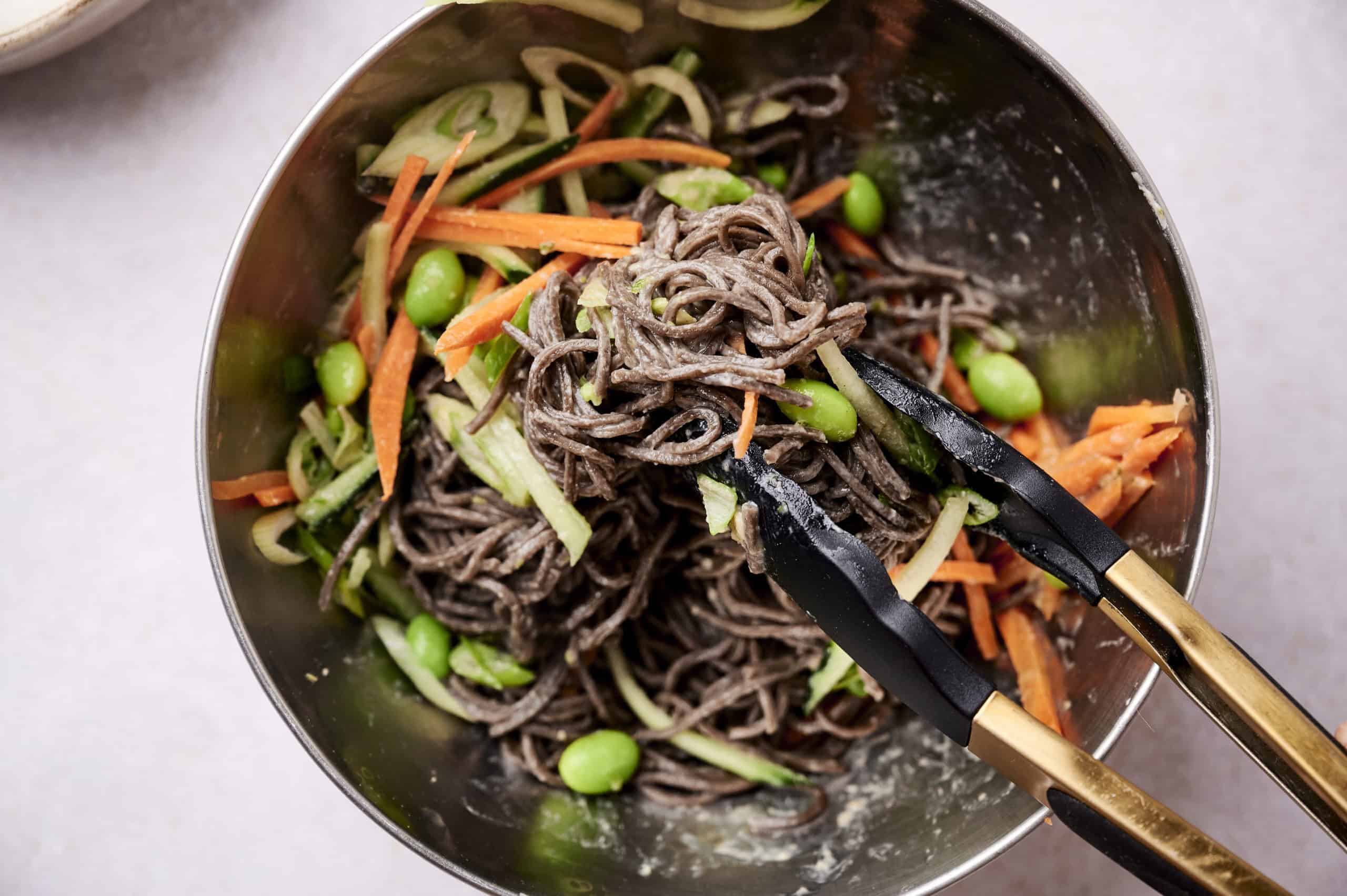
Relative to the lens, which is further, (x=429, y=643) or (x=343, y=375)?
(x=429, y=643)

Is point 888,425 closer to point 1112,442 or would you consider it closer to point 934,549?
point 934,549

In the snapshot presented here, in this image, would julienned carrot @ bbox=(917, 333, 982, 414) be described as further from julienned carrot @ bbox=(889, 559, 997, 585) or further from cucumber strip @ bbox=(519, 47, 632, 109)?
cucumber strip @ bbox=(519, 47, 632, 109)

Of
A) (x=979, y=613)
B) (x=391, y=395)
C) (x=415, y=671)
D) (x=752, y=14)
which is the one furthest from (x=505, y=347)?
(x=979, y=613)

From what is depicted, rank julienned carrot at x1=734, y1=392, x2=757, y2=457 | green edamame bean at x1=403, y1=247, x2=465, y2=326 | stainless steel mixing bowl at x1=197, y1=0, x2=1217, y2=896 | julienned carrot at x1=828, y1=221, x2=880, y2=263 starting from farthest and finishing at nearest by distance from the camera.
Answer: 1. julienned carrot at x1=828, y1=221, x2=880, y2=263
2. green edamame bean at x1=403, y1=247, x2=465, y2=326
3. stainless steel mixing bowl at x1=197, y1=0, x2=1217, y2=896
4. julienned carrot at x1=734, y1=392, x2=757, y2=457

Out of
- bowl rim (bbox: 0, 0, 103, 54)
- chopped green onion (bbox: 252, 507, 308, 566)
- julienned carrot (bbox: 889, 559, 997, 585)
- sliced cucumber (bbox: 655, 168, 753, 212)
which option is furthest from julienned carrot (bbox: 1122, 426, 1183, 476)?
bowl rim (bbox: 0, 0, 103, 54)

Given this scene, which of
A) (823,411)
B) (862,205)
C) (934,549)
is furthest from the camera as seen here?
(862,205)

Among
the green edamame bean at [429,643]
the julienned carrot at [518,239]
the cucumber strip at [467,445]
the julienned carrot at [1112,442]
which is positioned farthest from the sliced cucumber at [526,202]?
the julienned carrot at [1112,442]

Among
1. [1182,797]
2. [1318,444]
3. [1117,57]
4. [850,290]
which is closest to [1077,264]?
[850,290]
